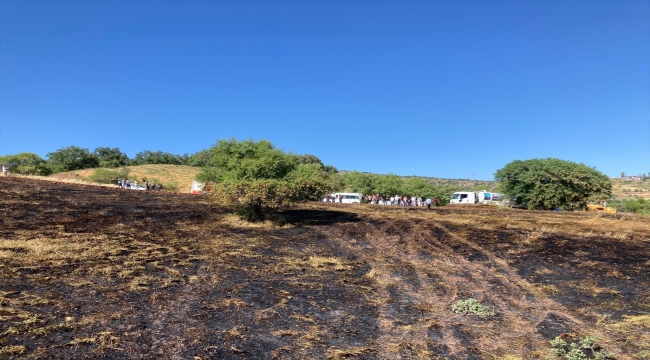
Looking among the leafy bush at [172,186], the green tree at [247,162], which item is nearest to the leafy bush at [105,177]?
the leafy bush at [172,186]

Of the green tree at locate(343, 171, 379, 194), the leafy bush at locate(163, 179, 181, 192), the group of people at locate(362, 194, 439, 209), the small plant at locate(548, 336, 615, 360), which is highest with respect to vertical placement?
the green tree at locate(343, 171, 379, 194)

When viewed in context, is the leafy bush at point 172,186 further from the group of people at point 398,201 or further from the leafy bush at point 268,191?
the leafy bush at point 268,191

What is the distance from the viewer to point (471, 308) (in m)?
7.73

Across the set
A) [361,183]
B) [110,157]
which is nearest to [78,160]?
[110,157]

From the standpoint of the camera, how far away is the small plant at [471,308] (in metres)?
7.63

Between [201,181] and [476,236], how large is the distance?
47.3 feet

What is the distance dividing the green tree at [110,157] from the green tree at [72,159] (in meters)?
2.17

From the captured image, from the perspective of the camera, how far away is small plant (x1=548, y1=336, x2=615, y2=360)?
550 centimetres

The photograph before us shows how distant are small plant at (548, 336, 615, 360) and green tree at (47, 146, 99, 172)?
3167 inches

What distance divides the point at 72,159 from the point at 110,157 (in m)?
12.9

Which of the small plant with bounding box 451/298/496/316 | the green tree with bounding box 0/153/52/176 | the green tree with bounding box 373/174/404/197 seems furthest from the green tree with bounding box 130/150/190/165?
the small plant with bounding box 451/298/496/316

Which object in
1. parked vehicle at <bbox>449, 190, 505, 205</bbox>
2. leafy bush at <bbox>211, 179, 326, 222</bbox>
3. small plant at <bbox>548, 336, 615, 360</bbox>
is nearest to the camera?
small plant at <bbox>548, 336, 615, 360</bbox>

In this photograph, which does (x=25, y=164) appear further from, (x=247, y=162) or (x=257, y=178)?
(x=257, y=178)

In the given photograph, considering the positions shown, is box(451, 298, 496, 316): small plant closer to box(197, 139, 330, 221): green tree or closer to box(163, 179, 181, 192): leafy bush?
box(197, 139, 330, 221): green tree
